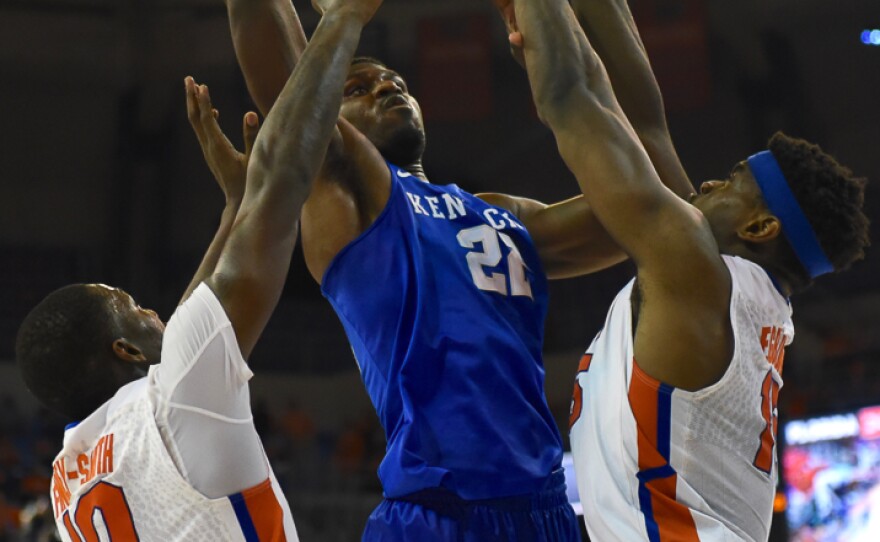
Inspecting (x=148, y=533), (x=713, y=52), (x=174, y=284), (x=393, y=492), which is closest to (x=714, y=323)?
(x=393, y=492)

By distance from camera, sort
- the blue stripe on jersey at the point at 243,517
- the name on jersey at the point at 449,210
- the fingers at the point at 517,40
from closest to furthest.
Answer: the blue stripe on jersey at the point at 243,517
the fingers at the point at 517,40
the name on jersey at the point at 449,210

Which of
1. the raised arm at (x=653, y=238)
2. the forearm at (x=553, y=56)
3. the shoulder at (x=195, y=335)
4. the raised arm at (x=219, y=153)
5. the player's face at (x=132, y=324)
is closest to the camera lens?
the shoulder at (x=195, y=335)

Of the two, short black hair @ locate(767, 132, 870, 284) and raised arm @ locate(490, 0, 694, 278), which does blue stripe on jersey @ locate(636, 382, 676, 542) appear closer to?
short black hair @ locate(767, 132, 870, 284)

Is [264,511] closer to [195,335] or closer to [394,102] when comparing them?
[195,335]

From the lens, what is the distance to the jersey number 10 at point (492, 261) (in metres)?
2.58

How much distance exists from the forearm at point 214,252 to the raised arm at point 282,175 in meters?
0.20

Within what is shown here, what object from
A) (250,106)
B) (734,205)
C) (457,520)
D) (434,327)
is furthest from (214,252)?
(250,106)

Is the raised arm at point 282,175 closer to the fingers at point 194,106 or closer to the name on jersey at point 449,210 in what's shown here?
the name on jersey at point 449,210

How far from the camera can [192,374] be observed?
1.88 meters

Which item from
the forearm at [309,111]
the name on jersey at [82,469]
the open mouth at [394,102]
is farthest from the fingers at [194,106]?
the name on jersey at [82,469]

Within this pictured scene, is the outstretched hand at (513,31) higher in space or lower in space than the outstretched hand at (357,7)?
lower

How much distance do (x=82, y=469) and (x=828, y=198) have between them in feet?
5.34

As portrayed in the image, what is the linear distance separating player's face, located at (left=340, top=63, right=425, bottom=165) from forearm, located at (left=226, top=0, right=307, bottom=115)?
1.04 ft

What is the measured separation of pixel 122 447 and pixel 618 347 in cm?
102
